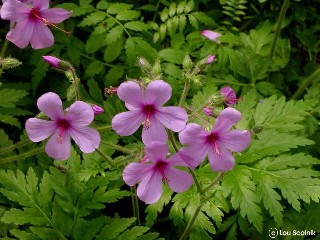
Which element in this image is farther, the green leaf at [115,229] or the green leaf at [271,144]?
the green leaf at [271,144]

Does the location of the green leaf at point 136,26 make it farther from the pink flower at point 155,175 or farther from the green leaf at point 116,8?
the pink flower at point 155,175

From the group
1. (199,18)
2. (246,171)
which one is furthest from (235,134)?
(199,18)

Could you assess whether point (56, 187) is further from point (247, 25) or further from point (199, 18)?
point (247, 25)

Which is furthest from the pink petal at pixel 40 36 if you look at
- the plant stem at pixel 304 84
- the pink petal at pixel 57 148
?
the plant stem at pixel 304 84

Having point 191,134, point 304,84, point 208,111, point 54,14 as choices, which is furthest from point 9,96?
point 304,84

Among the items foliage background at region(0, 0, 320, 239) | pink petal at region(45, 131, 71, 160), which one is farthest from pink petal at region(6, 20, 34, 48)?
pink petal at region(45, 131, 71, 160)

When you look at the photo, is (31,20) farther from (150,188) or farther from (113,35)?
(150,188)

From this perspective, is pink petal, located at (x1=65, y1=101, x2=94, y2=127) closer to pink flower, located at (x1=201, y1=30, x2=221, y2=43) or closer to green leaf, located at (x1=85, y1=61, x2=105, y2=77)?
green leaf, located at (x1=85, y1=61, x2=105, y2=77)
